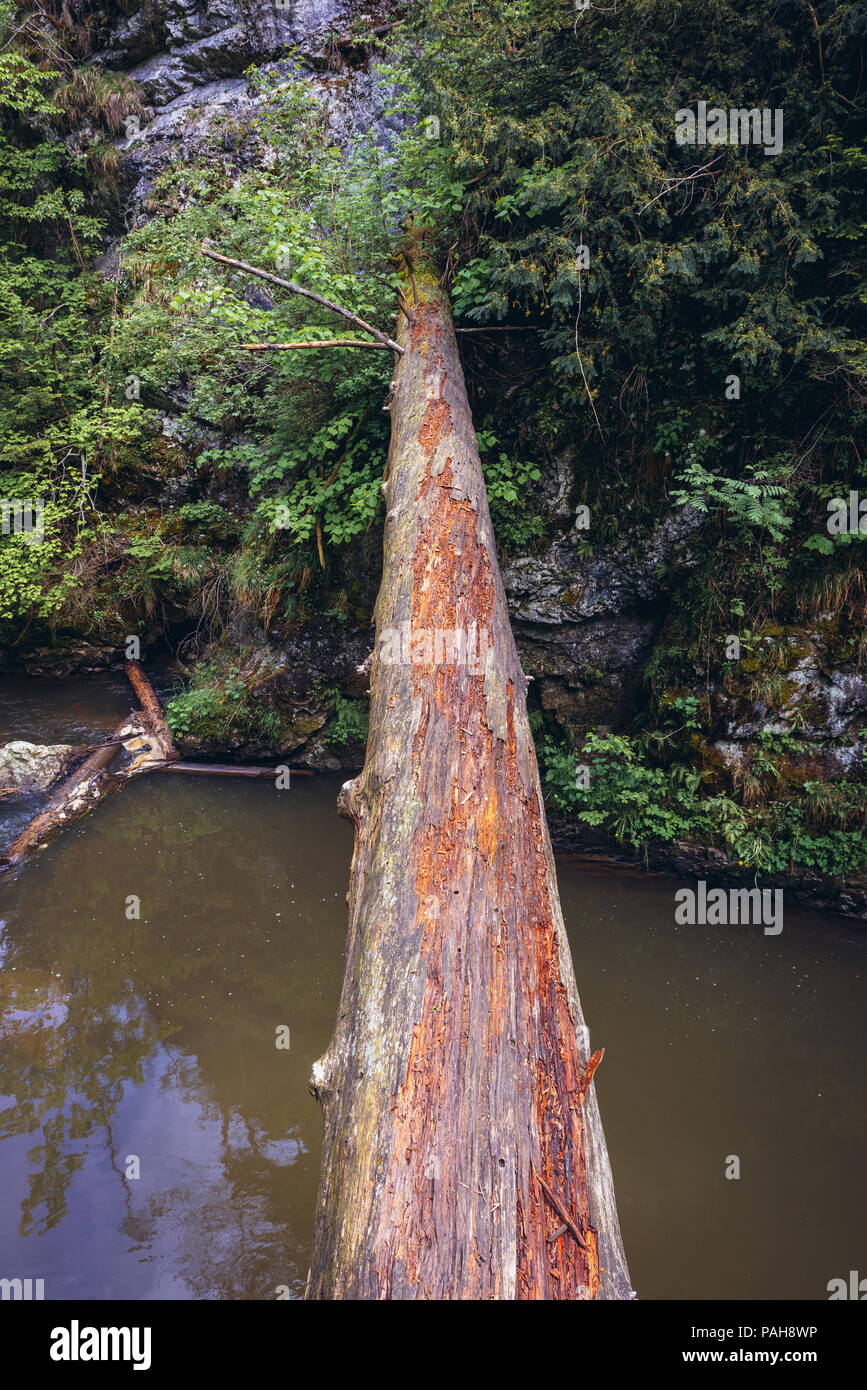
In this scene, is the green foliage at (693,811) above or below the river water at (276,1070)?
above

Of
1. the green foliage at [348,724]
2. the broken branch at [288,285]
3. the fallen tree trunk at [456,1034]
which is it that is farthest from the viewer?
the green foliage at [348,724]

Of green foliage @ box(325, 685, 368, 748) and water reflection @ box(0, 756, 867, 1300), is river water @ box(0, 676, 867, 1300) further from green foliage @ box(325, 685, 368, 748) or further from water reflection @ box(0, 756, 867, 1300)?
green foliage @ box(325, 685, 368, 748)

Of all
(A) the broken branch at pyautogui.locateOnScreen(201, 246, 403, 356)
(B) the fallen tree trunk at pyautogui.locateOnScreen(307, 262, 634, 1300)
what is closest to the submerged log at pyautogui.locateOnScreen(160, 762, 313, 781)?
(B) the fallen tree trunk at pyautogui.locateOnScreen(307, 262, 634, 1300)

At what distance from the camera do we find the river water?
2.43 metres

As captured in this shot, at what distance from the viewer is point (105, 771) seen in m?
5.45

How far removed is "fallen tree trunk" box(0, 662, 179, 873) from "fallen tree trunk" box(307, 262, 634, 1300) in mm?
3320

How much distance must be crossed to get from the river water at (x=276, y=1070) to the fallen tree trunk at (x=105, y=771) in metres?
0.16

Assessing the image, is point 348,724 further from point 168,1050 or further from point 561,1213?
point 561,1213

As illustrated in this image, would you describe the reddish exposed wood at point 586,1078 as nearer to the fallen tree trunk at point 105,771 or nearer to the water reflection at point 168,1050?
the water reflection at point 168,1050

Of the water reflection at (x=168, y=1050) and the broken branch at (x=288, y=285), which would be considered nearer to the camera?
the water reflection at (x=168, y=1050)

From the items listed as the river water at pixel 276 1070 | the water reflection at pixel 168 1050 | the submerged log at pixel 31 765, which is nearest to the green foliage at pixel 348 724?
the water reflection at pixel 168 1050

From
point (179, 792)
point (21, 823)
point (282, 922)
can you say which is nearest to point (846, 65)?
point (282, 922)

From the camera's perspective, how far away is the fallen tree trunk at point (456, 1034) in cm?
129

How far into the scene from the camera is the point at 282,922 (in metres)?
3.98
